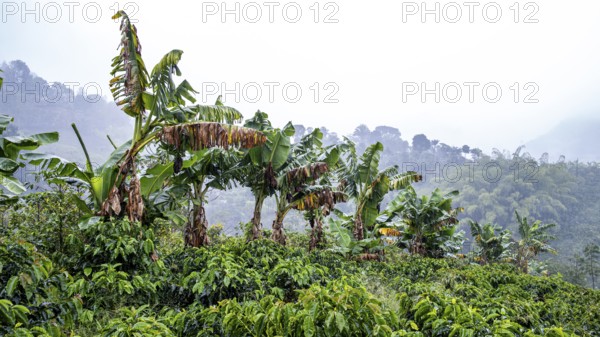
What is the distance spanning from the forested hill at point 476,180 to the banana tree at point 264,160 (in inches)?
1054

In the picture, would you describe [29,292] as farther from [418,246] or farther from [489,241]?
[489,241]

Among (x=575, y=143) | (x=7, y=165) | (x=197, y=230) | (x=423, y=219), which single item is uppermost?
(x=575, y=143)

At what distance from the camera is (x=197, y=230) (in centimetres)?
959

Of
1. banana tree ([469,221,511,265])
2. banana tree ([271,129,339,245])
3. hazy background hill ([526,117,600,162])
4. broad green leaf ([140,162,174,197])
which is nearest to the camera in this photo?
broad green leaf ([140,162,174,197])

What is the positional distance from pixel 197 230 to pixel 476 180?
59.0 meters

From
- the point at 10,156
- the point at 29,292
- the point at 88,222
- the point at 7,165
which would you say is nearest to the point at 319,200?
the point at 88,222

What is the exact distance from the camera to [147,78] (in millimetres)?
7504

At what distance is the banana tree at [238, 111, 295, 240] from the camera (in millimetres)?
9914

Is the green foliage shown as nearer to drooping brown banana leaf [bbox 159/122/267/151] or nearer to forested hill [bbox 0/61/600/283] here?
drooping brown banana leaf [bbox 159/122/267/151]

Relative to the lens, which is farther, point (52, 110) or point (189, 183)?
point (52, 110)

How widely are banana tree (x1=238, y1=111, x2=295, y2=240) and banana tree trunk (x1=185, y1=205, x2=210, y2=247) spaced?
1312 mm

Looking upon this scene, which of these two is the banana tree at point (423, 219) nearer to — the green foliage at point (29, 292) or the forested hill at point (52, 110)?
the green foliage at point (29, 292)

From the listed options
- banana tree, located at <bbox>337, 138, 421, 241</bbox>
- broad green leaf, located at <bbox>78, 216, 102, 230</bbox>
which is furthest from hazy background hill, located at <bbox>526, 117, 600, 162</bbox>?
broad green leaf, located at <bbox>78, 216, 102, 230</bbox>

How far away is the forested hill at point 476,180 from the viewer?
5211 centimetres
